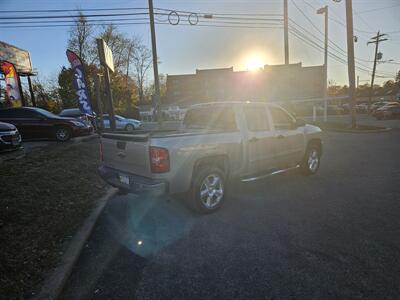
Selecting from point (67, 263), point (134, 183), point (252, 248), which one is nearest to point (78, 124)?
point (134, 183)

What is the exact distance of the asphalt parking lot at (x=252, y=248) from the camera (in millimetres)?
2465

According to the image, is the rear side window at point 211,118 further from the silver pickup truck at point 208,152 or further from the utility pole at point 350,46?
the utility pole at point 350,46

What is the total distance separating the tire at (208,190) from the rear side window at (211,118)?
1009mm

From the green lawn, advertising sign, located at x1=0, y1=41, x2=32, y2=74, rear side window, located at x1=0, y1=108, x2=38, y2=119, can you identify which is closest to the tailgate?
the green lawn

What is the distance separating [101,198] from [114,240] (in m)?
1.76

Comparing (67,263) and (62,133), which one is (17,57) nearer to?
(62,133)

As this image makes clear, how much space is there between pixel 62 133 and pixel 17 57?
1441 cm

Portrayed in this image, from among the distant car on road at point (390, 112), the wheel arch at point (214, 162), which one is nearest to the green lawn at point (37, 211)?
the wheel arch at point (214, 162)

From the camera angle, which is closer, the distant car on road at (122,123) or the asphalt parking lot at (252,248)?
the asphalt parking lot at (252,248)

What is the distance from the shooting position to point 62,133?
11.2m

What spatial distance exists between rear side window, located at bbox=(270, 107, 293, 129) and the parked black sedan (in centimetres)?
958

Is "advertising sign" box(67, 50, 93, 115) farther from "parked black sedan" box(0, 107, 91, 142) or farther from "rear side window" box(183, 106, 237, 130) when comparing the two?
"rear side window" box(183, 106, 237, 130)

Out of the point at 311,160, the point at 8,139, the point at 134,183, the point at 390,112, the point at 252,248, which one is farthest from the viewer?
the point at 390,112

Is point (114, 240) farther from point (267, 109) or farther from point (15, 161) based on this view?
point (15, 161)
